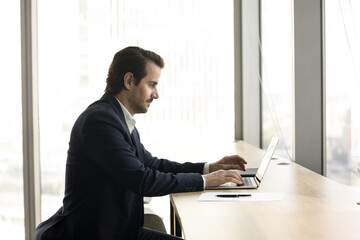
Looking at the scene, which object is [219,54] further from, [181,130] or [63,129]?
[63,129]

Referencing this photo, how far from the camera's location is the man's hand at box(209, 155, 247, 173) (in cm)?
227

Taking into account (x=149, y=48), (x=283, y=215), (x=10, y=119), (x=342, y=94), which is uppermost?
(x=149, y=48)

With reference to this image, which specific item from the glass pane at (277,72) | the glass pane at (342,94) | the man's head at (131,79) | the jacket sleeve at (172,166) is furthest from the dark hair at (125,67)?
the glass pane at (277,72)

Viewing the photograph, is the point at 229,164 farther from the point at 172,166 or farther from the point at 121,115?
the point at 121,115

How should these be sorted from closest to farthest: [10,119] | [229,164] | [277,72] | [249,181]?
[249,181] < [229,164] < [277,72] < [10,119]

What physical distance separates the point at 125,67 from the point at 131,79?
6 cm

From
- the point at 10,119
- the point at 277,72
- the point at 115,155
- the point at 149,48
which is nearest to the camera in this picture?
the point at 115,155

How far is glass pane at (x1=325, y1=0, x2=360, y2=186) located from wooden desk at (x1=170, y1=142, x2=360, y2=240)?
0.42 meters

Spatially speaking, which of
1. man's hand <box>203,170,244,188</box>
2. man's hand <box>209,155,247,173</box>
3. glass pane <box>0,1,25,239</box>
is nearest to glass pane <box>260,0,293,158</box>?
man's hand <box>209,155,247,173</box>

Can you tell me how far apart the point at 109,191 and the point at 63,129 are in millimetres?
2543

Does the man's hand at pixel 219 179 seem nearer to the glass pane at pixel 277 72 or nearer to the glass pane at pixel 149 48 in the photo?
the glass pane at pixel 277 72

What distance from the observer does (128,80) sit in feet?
6.55

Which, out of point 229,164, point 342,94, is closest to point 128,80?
point 229,164

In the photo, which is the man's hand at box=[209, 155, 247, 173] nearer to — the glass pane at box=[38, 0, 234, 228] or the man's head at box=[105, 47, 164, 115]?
the man's head at box=[105, 47, 164, 115]
